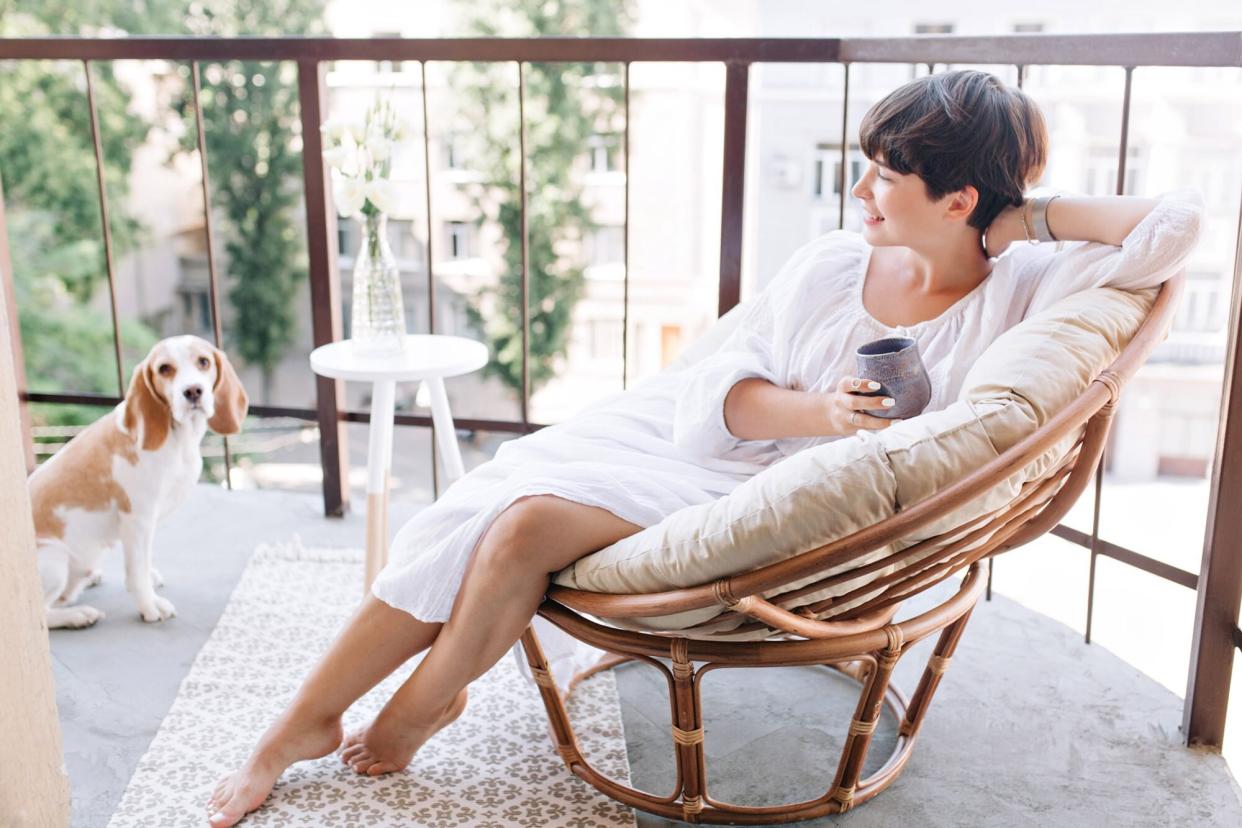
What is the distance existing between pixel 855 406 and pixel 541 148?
16611mm

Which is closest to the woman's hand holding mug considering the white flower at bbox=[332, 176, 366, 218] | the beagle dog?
the white flower at bbox=[332, 176, 366, 218]

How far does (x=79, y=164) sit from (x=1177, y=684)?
1635cm

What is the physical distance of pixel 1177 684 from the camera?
6.44 feet

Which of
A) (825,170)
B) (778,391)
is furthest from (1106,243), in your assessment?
(825,170)

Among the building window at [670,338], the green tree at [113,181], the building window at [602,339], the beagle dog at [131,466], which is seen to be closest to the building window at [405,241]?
the green tree at [113,181]

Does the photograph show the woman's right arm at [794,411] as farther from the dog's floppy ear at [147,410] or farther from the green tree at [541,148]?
the green tree at [541,148]

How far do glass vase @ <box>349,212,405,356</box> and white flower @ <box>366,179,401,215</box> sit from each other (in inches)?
2.6

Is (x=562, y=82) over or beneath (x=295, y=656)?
over

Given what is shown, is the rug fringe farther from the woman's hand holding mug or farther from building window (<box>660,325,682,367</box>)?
building window (<box>660,325,682,367</box>)

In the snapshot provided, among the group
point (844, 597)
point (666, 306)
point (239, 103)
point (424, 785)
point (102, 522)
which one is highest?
point (239, 103)

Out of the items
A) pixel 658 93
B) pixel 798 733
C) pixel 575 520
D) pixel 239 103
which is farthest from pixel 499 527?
pixel 658 93

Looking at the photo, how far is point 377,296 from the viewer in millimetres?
2205

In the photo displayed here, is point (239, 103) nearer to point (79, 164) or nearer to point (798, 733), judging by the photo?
point (79, 164)

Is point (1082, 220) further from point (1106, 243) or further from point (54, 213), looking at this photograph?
point (54, 213)
